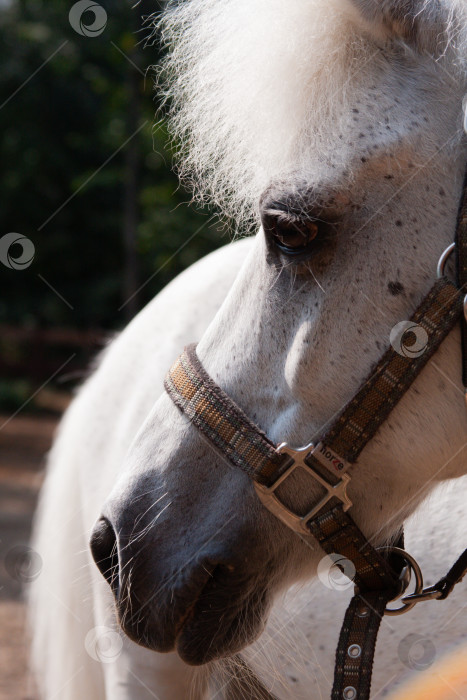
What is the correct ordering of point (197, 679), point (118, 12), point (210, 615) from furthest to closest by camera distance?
point (118, 12), point (197, 679), point (210, 615)

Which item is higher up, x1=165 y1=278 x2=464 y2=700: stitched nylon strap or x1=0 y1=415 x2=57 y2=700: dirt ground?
x1=165 y1=278 x2=464 y2=700: stitched nylon strap

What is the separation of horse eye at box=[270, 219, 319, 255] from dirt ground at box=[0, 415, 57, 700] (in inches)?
72.8

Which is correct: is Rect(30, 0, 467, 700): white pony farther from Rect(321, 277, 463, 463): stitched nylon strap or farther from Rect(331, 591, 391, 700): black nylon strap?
Rect(331, 591, 391, 700): black nylon strap

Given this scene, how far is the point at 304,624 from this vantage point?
192 cm

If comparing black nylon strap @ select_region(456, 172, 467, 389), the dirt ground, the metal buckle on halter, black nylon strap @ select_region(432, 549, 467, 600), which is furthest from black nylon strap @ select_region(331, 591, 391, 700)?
the dirt ground

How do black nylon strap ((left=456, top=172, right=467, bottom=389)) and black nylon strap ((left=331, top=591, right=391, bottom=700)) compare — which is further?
black nylon strap ((left=331, top=591, right=391, bottom=700))

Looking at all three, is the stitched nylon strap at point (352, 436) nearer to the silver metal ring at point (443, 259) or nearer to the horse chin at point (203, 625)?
the silver metal ring at point (443, 259)

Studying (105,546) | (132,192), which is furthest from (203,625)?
(132,192)

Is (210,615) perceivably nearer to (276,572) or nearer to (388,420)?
(276,572)

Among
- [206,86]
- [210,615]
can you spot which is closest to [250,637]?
[210,615]

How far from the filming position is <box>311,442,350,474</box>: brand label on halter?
1.34 meters

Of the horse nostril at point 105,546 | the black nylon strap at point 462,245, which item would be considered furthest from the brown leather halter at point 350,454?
the horse nostril at point 105,546

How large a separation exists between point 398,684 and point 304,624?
269mm

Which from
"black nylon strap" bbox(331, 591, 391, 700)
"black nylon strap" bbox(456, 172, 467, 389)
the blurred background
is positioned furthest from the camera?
the blurred background
